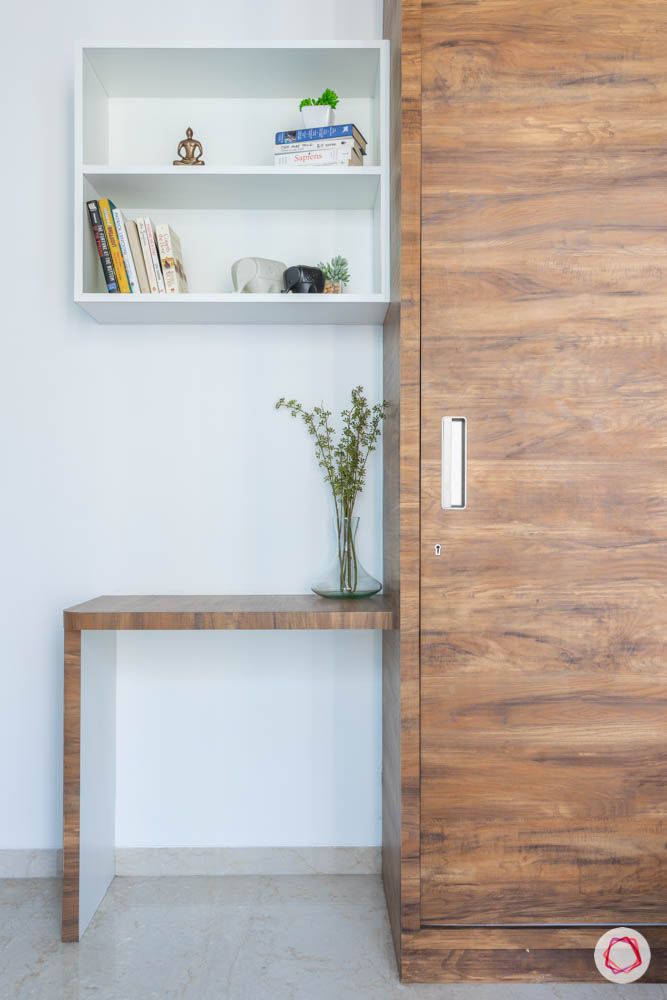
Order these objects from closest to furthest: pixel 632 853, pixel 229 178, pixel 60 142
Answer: pixel 632 853 < pixel 229 178 < pixel 60 142

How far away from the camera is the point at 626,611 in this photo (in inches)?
64.4

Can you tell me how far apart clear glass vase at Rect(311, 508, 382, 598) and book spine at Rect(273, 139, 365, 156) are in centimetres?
92

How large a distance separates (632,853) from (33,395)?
1868 millimetres

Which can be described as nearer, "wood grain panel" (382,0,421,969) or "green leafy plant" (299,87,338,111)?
"wood grain panel" (382,0,421,969)

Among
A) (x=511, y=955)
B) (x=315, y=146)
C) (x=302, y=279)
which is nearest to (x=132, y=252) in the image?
(x=302, y=279)

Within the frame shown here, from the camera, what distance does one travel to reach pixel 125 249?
194 cm

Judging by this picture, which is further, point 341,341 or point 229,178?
point 341,341

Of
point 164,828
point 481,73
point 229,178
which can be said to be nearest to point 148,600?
point 164,828

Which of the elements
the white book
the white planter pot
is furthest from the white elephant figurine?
the white planter pot

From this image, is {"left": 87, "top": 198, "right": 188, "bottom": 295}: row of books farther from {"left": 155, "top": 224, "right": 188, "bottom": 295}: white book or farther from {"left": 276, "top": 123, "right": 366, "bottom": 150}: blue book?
{"left": 276, "top": 123, "right": 366, "bottom": 150}: blue book

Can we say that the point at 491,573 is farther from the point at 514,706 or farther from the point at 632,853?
the point at 632,853

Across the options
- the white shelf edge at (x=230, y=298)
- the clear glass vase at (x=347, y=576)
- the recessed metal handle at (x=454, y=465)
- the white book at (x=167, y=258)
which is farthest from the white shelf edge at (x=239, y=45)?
the clear glass vase at (x=347, y=576)

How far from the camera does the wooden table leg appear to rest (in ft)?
5.84

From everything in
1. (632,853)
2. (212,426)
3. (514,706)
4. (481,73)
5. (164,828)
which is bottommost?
(164,828)
